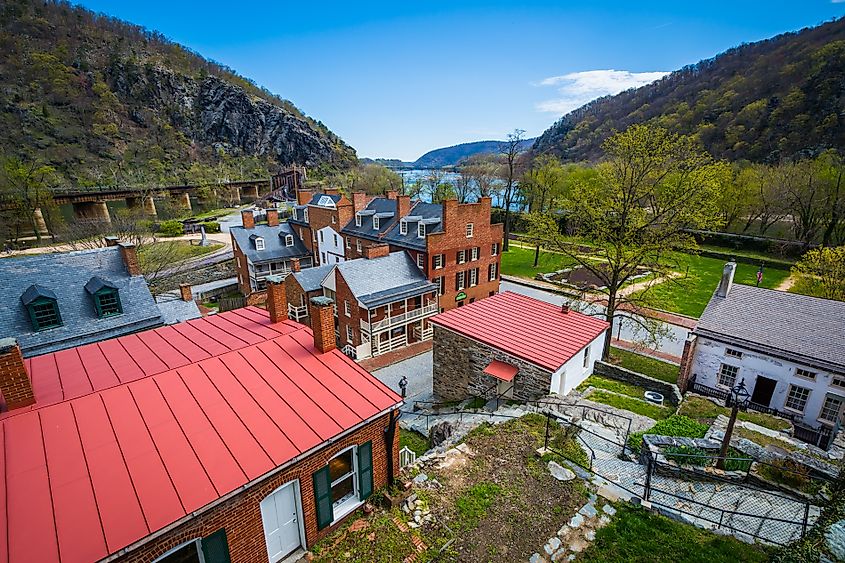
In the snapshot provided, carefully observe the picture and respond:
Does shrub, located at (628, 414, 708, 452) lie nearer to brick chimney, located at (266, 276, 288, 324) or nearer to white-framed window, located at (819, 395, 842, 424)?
white-framed window, located at (819, 395, 842, 424)

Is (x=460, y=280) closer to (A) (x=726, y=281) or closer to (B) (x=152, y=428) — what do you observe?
(A) (x=726, y=281)

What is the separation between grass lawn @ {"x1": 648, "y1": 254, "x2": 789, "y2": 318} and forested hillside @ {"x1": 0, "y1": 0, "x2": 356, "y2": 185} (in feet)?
283

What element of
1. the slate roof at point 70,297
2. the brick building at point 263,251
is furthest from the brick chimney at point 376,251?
the slate roof at point 70,297

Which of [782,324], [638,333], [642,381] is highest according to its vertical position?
[782,324]

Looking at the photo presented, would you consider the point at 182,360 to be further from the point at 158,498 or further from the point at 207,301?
the point at 207,301

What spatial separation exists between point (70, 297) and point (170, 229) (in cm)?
4203

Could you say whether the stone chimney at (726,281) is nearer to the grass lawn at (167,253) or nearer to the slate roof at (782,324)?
the slate roof at (782,324)

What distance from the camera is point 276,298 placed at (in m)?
11.8

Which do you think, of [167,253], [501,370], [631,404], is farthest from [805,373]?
[167,253]

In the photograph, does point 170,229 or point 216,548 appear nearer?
point 216,548

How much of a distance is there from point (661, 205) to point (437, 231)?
46.2 feet

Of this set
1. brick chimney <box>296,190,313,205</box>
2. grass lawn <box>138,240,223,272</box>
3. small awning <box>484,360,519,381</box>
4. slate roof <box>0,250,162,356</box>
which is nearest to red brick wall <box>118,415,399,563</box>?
small awning <box>484,360,519,381</box>

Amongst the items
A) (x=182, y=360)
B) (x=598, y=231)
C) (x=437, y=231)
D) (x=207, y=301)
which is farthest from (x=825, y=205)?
(x=207, y=301)

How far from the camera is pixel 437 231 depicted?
27484mm
